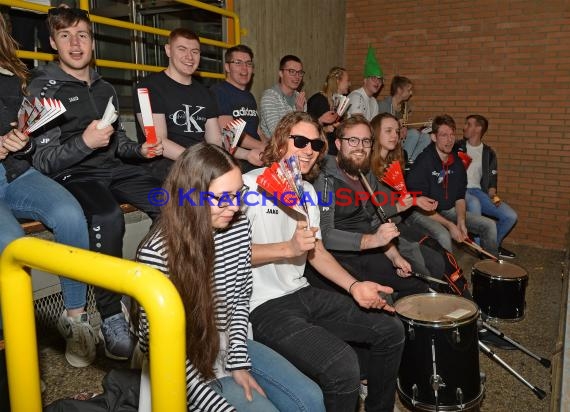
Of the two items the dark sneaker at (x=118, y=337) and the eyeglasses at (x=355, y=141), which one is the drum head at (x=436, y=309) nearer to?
the eyeglasses at (x=355, y=141)

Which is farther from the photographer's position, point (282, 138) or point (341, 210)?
point (341, 210)

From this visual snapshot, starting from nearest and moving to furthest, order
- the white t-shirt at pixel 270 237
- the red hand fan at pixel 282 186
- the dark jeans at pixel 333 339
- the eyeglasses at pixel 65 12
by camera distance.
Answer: the dark jeans at pixel 333 339 → the red hand fan at pixel 282 186 → the white t-shirt at pixel 270 237 → the eyeglasses at pixel 65 12

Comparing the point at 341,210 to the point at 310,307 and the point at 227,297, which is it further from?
the point at 227,297

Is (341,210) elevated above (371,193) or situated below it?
below

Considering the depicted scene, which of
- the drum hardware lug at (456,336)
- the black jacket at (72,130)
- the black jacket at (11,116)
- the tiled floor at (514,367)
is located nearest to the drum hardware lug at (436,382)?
the drum hardware lug at (456,336)

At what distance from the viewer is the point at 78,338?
2.80 m

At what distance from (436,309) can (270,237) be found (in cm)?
124

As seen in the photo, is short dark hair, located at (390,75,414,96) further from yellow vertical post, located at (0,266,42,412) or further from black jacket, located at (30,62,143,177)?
yellow vertical post, located at (0,266,42,412)

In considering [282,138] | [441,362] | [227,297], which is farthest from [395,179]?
[227,297]

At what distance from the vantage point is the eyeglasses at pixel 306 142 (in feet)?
9.09

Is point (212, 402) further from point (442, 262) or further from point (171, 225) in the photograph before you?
point (442, 262)

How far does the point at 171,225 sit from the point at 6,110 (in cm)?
152

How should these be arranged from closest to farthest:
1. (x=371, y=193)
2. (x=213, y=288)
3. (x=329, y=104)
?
(x=213, y=288) < (x=371, y=193) < (x=329, y=104)

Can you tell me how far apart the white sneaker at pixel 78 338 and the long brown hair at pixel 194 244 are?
122cm
